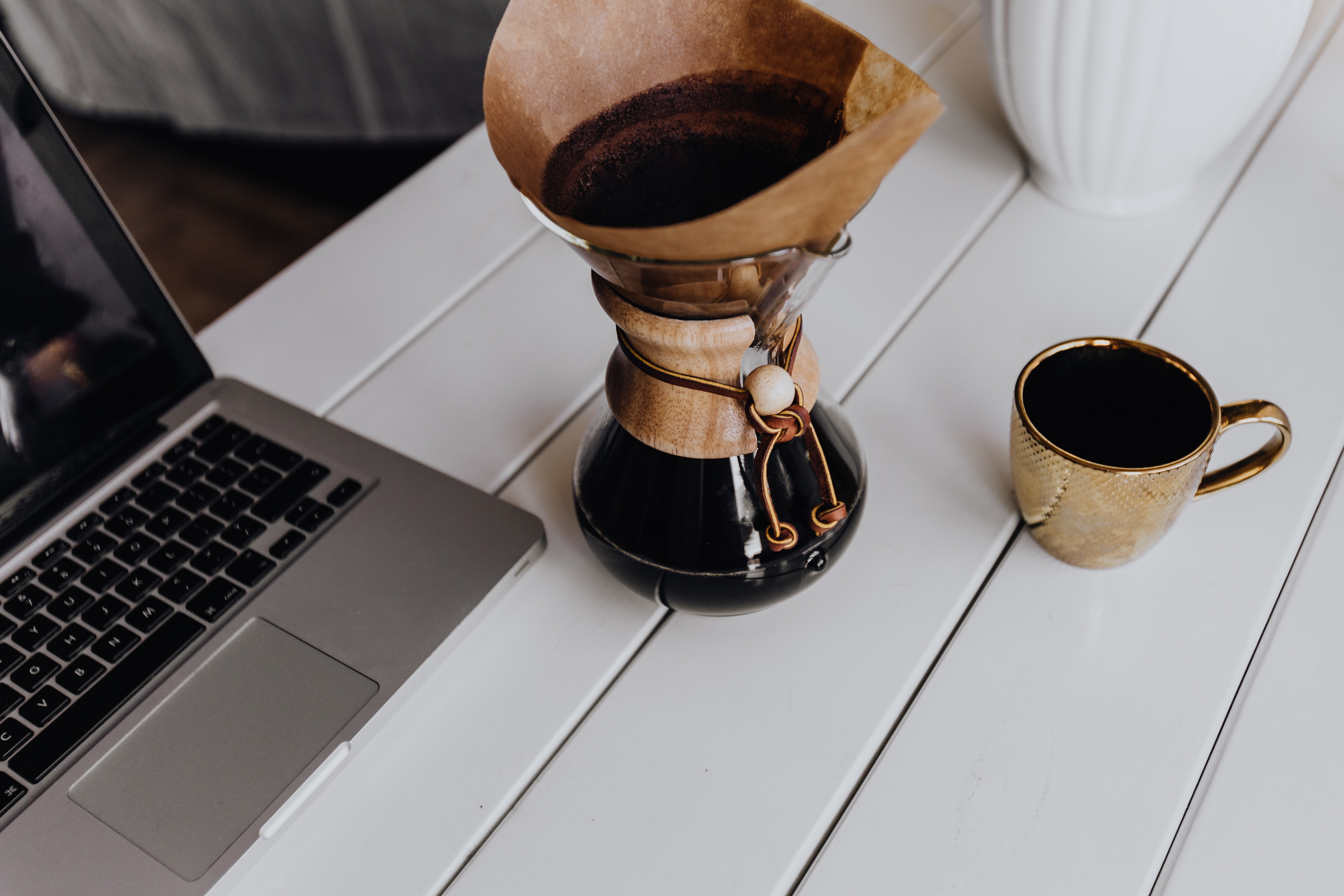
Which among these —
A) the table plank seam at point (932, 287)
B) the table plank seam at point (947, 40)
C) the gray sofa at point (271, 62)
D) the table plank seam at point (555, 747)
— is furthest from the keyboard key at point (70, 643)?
the gray sofa at point (271, 62)

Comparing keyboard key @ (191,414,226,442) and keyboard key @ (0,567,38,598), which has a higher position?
keyboard key @ (191,414,226,442)

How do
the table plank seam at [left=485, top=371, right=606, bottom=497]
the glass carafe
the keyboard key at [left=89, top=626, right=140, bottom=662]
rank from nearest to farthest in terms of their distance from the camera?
the glass carafe → the keyboard key at [left=89, top=626, right=140, bottom=662] → the table plank seam at [left=485, top=371, right=606, bottom=497]

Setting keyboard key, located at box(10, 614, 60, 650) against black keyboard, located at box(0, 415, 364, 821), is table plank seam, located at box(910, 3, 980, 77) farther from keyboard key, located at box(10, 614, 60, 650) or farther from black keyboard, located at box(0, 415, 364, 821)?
keyboard key, located at box(10, 614, 60, 650)

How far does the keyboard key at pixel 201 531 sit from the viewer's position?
0.52 meters

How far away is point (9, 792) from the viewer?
Result: 0.44 metres

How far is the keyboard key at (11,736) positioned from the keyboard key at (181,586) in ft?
0.26

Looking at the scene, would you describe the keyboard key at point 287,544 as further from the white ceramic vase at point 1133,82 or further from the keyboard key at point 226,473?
the white ceramic vase at point 1133,82

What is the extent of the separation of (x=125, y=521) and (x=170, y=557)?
0.12 ft

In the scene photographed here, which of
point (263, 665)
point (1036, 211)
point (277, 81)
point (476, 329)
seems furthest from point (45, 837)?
point (277, 81)

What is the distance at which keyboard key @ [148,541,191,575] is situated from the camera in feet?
1.65

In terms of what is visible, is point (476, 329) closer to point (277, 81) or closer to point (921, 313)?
point (921, 313)

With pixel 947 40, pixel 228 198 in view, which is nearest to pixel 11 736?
pixel 947 40

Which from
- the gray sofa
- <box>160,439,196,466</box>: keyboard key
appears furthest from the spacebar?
the gray sofa

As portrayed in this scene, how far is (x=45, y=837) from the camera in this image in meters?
0.43
